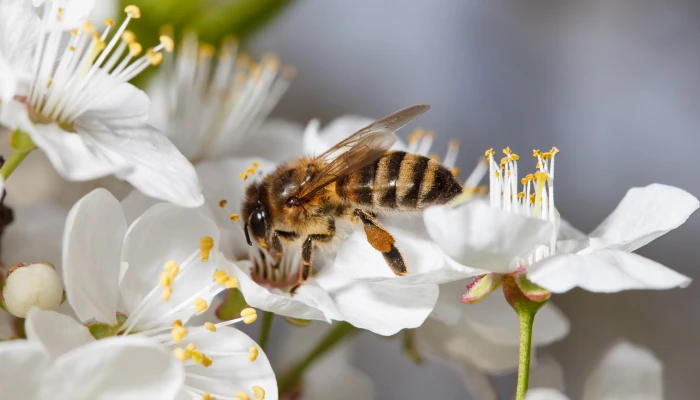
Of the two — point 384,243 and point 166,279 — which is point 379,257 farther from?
point 166,279

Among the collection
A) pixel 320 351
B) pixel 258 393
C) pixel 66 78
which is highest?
pixel 66 78

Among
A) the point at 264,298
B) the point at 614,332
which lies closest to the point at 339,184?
the point at 264,298

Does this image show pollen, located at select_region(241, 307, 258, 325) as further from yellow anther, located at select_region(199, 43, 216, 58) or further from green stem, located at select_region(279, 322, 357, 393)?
yellow anther, located at select_region(199, 43, 216, 58)

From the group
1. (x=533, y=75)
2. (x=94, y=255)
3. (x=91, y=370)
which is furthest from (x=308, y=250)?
(x=533, y=75)

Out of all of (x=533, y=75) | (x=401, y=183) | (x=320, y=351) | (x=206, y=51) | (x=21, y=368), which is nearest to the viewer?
(x=21, y=368)

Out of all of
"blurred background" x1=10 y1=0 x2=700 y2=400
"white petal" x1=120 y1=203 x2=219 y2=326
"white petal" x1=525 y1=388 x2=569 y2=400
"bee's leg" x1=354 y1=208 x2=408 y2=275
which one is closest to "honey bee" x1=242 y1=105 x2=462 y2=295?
"bee's leg" x1=354 y1=208 x2=408 y2=275

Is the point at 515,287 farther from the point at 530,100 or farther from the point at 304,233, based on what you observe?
the point at 530,100
